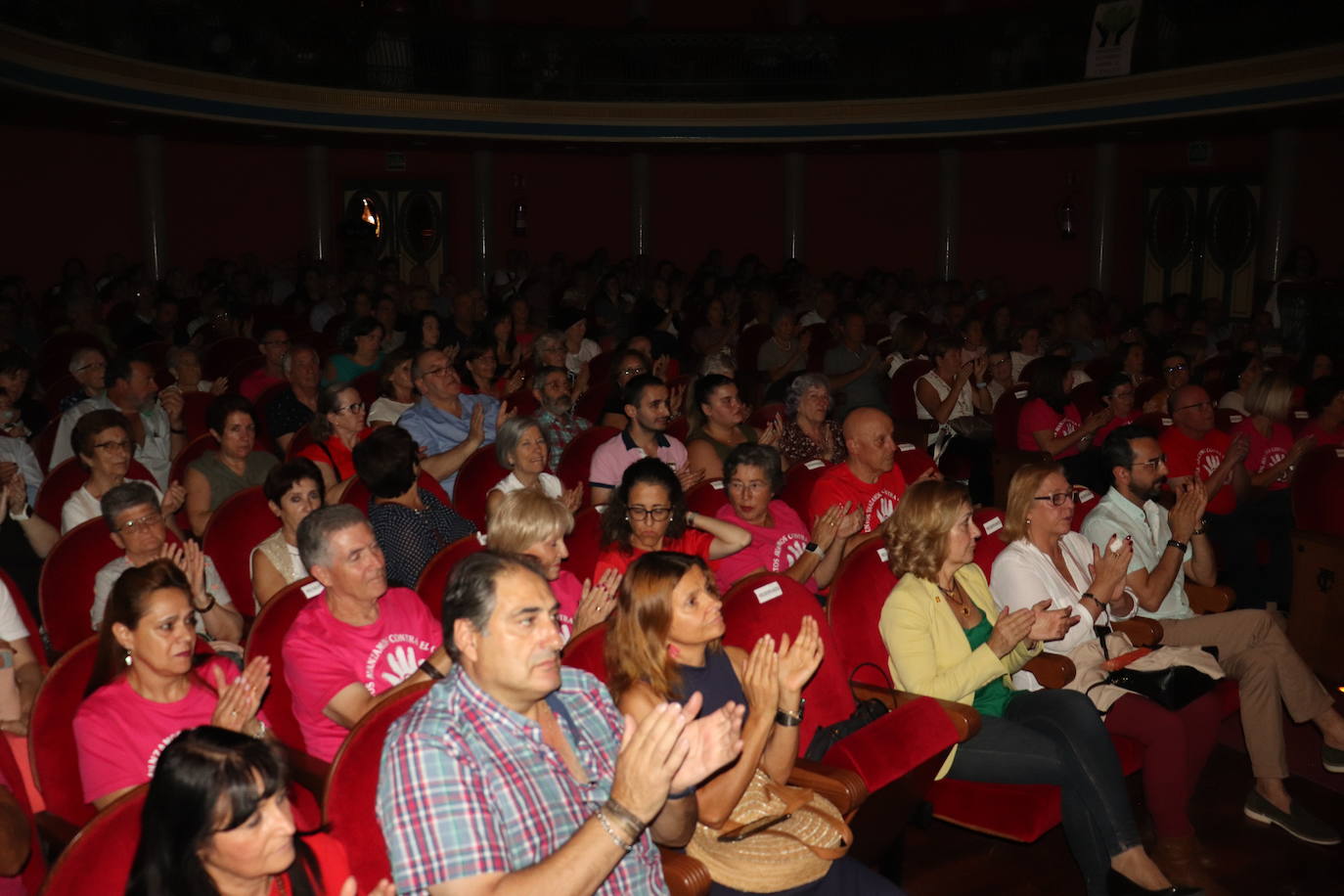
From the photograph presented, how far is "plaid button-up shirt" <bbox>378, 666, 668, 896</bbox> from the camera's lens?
6.18ft

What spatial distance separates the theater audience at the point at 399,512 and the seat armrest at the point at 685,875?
1657 mm

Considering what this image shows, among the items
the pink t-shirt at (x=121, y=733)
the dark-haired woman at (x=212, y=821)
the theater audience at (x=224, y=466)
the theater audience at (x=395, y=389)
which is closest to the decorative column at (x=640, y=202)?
the theater audience at (x=395, y=389)

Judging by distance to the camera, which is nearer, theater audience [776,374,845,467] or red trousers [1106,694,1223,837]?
red trousers [1106,694,1223,837]

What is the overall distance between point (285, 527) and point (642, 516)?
3.99 feet

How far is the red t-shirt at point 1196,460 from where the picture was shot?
18.4ft

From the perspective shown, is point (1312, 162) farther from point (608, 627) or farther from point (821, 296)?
point (608, 627)

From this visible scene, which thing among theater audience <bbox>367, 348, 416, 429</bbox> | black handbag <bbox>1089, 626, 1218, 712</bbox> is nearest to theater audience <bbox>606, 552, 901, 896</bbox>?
black handbag <bbox>1089, 626, 1218, 712</bbox>

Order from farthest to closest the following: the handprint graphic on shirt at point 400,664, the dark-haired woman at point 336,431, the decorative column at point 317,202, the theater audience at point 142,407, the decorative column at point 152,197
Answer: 1. the decorative column at point 317,202
2. the decorative column at point 152,197
3. the theater audience at point 142,407
4. the dark-haired woman at point 336,431
5. the handprint graphic on shirt at point 400,664

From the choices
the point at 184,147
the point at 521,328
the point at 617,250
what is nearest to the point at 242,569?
the point at 521,328

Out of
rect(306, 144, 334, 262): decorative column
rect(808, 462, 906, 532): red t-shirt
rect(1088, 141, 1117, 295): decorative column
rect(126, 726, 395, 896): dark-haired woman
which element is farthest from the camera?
rect(306, 144, 334, 262): decorative column

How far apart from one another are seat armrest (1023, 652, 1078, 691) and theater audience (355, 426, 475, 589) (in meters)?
1.99

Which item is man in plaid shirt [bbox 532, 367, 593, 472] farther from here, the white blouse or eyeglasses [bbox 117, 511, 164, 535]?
the white blouse

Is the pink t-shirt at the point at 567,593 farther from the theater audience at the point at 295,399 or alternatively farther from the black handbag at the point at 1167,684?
the theater audience at the point at 295,399

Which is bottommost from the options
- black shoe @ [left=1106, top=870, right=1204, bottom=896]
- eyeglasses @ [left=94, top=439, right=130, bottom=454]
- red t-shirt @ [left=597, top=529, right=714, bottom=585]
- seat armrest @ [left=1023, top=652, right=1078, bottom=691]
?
black shoe @ [left=1106, top=870, right=1204, bottom=896]
